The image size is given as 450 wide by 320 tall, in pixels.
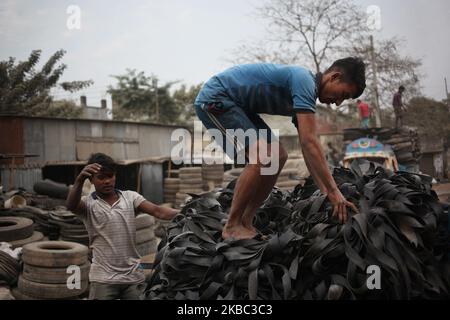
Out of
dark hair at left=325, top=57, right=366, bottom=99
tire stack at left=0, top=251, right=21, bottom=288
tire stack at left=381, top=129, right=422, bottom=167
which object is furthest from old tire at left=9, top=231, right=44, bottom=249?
tire stack at left=381, top=129, right=422, bottom=167

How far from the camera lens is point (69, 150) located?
1578cm

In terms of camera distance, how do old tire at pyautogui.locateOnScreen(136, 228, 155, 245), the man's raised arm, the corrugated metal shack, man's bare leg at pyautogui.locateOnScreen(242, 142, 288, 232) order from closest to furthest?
the man's raised arm, man's bare leg at pyautogui.locateOnScreen(242, 142, 288, 232), old tire at pyautogui.locateOnScreen(136, 228, 155, 245), the corrugated metal shack

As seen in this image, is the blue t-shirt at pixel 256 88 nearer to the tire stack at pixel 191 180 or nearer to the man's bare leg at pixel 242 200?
the man's bare leg at pixel 242 200

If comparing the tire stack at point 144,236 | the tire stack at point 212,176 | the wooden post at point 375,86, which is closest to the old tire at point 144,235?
the tire stack at point 144,236

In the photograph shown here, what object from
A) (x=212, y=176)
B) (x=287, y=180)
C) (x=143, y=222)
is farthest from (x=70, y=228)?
(x=212, y=176)

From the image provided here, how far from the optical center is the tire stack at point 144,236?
7070 mm

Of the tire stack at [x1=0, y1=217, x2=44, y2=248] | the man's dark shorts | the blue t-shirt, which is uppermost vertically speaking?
the blue t-shirt

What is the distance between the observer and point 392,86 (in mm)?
19719

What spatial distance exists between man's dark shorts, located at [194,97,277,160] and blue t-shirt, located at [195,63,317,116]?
1.7 inches

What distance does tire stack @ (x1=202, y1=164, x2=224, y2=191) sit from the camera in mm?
14672

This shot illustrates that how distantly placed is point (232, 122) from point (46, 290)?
11.5 feet

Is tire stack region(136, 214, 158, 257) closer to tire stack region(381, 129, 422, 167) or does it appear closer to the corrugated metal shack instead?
tire stack region(381, 129, 422, 167)

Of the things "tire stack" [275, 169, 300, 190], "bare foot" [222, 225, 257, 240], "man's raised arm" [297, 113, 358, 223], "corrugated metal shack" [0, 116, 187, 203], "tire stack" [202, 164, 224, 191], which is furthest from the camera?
"tire stack" [202, 164, 224, 191]

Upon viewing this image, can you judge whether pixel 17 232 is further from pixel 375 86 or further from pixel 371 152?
pixel 375 86
